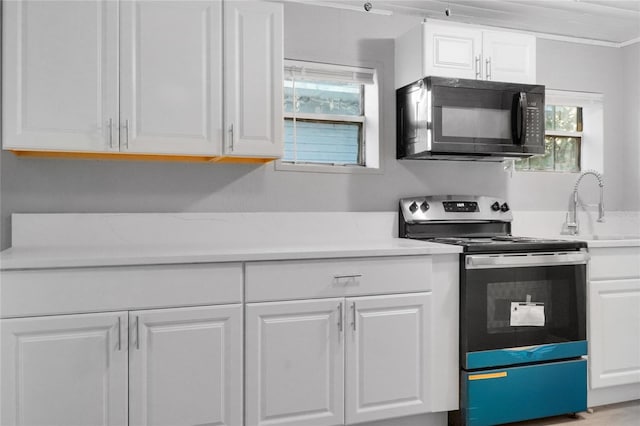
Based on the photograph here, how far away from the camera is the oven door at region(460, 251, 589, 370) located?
254 centimetres

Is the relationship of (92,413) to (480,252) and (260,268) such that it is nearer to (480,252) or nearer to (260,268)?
(260,268)

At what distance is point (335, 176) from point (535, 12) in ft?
5.12

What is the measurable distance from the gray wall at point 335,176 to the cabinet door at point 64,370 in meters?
0.71

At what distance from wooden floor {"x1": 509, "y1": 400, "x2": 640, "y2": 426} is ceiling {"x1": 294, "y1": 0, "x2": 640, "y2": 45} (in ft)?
7.47

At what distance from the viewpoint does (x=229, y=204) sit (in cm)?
282

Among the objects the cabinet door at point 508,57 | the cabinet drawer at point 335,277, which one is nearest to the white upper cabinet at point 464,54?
the cabinet door at point 508,57

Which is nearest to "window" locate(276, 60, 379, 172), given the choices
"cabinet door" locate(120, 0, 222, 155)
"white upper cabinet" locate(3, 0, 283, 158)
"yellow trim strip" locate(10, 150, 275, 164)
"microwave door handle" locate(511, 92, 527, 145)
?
"yellow trim strip" locate(10, 150, 275, 164)

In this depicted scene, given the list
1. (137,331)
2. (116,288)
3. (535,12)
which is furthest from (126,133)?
(535,12)

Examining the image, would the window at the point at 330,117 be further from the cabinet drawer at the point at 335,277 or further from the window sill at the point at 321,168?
the cabinet drawer at the point at 335,277

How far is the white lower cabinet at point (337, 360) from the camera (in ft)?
7.36

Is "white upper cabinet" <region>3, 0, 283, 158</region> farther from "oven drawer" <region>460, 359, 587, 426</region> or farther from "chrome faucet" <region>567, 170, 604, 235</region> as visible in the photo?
"chrome faucet" <region>567, 170, 604, 235</region>

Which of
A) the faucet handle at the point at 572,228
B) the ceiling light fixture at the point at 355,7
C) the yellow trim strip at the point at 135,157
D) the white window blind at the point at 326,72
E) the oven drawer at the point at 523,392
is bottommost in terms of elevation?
the oven drawer at the point at 523,392

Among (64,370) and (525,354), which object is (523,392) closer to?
(525,354)

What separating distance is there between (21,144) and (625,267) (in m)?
3.01
